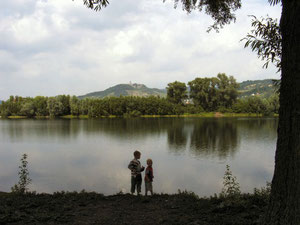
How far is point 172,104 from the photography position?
124125 millimetres

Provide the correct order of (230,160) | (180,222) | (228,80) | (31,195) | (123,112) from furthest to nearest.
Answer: (123,112)
(228,80)
(230,160)
(31,195)
(180,222)

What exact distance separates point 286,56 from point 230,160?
2036 cm

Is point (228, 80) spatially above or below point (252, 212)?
above

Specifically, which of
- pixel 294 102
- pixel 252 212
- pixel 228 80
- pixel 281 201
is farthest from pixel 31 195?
pixel 228 80

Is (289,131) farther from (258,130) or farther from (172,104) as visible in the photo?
(172,104)

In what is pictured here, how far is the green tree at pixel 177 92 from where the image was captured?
126 meters

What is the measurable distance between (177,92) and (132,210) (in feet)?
393

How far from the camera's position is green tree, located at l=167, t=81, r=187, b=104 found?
414 ft

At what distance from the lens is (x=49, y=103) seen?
12581 centimetres

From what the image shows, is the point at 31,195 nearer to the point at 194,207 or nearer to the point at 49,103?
the point at 194,207

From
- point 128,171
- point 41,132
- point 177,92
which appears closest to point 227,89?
point 177,92

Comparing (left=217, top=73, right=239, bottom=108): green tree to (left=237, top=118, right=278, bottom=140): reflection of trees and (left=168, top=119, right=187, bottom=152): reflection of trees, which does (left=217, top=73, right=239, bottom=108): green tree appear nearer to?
(left=237, top=118, right=278, bottom=140): reflection of trees

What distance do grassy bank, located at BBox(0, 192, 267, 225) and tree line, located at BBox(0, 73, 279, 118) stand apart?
370ft

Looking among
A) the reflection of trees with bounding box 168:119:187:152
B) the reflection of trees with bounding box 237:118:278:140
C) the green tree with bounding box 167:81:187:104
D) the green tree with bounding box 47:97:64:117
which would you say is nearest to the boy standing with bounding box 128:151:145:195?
the reflection of trees with bounding box 168:119:187:152
